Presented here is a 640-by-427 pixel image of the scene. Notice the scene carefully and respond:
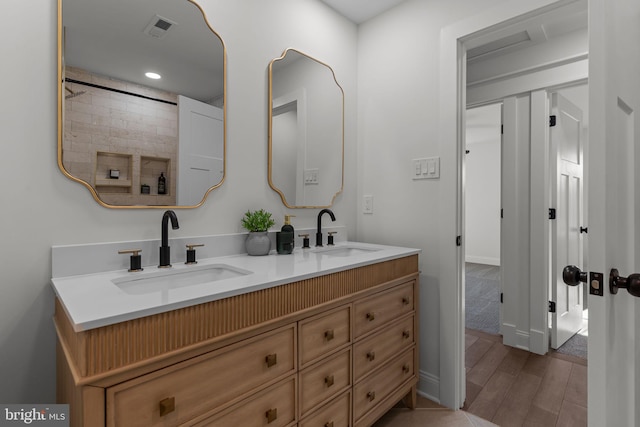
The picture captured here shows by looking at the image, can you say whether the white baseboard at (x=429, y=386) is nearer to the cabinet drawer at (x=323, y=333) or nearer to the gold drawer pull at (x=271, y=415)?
the cabinet drawer at (x=323, y=333)

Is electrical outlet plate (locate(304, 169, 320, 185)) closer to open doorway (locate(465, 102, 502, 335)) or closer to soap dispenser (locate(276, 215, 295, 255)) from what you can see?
soap dispenser (locate(276, 215, 295, 255))

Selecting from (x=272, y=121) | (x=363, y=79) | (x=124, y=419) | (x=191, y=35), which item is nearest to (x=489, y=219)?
(x=363, y=79)

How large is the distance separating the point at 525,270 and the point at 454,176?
135 centimetres

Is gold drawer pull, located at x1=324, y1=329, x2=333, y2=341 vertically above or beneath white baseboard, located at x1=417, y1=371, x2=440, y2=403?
above

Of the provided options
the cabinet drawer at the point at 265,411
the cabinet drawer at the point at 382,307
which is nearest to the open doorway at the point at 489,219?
the cabinet drawer at the point at 382,307

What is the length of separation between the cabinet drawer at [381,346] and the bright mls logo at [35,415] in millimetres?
994

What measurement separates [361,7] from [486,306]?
3.22 meters

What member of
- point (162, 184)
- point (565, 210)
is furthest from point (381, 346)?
point (565, 210)

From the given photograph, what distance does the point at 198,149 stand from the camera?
149 cm

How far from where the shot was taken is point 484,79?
272 centimetres

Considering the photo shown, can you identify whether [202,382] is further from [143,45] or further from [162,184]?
[143,45]

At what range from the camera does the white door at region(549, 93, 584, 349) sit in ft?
8.27

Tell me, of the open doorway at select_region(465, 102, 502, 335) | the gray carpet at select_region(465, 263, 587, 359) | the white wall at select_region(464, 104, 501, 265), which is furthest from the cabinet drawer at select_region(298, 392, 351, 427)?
the white wall at select_region(464, 104, 501, 265)

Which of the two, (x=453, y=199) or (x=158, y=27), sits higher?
(x=158, y=27)
